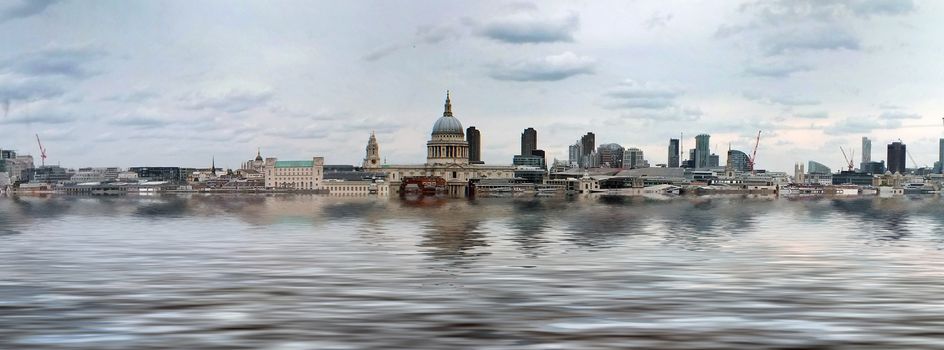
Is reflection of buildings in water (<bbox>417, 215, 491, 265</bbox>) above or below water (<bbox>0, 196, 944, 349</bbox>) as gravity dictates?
below

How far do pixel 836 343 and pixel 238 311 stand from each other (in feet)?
44.2

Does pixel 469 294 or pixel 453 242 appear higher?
pixel 469 294

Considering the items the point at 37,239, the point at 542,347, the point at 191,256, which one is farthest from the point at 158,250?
the point at 542,347

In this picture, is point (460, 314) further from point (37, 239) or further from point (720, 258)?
point (37, 239)

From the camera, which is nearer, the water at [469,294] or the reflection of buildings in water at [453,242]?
the water at [469,294]

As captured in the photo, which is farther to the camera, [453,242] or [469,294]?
[453,242]

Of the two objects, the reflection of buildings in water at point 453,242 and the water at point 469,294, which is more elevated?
the water at point 469,294

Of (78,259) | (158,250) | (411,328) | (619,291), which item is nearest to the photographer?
(411,328)

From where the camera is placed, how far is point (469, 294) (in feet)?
86.9

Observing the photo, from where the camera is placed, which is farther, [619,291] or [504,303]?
[619,291]

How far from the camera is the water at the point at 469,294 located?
1984 centimetres

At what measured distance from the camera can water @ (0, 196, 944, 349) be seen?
19.8m

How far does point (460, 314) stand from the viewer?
2297 centimetres

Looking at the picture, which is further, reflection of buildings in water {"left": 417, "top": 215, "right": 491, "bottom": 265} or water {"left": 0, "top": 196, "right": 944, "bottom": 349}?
reflection of buildings in water {"left": 417, "top": 215, "right": 491, "bottom": 265}
